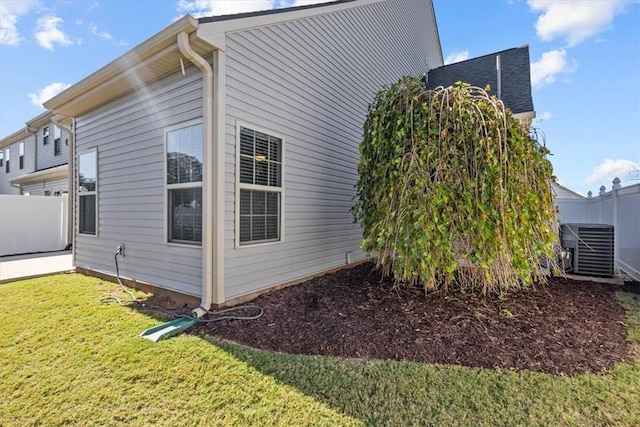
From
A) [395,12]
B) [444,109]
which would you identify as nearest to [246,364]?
[444,109]

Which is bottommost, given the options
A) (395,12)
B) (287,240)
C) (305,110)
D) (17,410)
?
(17,410)

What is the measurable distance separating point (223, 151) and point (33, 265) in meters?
6.38

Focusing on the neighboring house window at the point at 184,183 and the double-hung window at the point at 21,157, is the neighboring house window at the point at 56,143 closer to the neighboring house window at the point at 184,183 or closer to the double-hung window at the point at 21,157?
the double-hung window at the point at 21,157

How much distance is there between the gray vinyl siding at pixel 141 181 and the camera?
13.6 ft

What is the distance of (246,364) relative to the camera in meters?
2.57

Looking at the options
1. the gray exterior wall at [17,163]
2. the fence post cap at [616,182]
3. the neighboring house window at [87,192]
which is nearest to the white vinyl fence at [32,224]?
the neighboring house window at [87,192]

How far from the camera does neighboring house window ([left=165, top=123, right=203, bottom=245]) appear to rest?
405cm

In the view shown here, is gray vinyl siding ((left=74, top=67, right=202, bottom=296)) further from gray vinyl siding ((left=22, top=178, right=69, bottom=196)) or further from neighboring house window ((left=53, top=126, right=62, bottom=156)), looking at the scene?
neighboring house window ((left=53, top=126, right=62, bottom=156))

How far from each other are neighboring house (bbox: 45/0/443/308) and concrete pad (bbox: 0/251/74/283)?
65 cm

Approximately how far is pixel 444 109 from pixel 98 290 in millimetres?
5853

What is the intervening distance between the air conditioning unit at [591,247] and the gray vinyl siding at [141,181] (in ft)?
20.3

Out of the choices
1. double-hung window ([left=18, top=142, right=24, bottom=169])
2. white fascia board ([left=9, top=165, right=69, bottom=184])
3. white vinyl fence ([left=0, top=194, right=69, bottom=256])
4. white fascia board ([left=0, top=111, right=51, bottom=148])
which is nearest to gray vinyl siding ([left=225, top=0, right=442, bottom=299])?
white vinyl fence ([left=0, top=194, right=69, bottom=256])

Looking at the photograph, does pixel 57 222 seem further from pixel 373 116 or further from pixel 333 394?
pixel 333 394

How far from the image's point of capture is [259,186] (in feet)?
14.2
